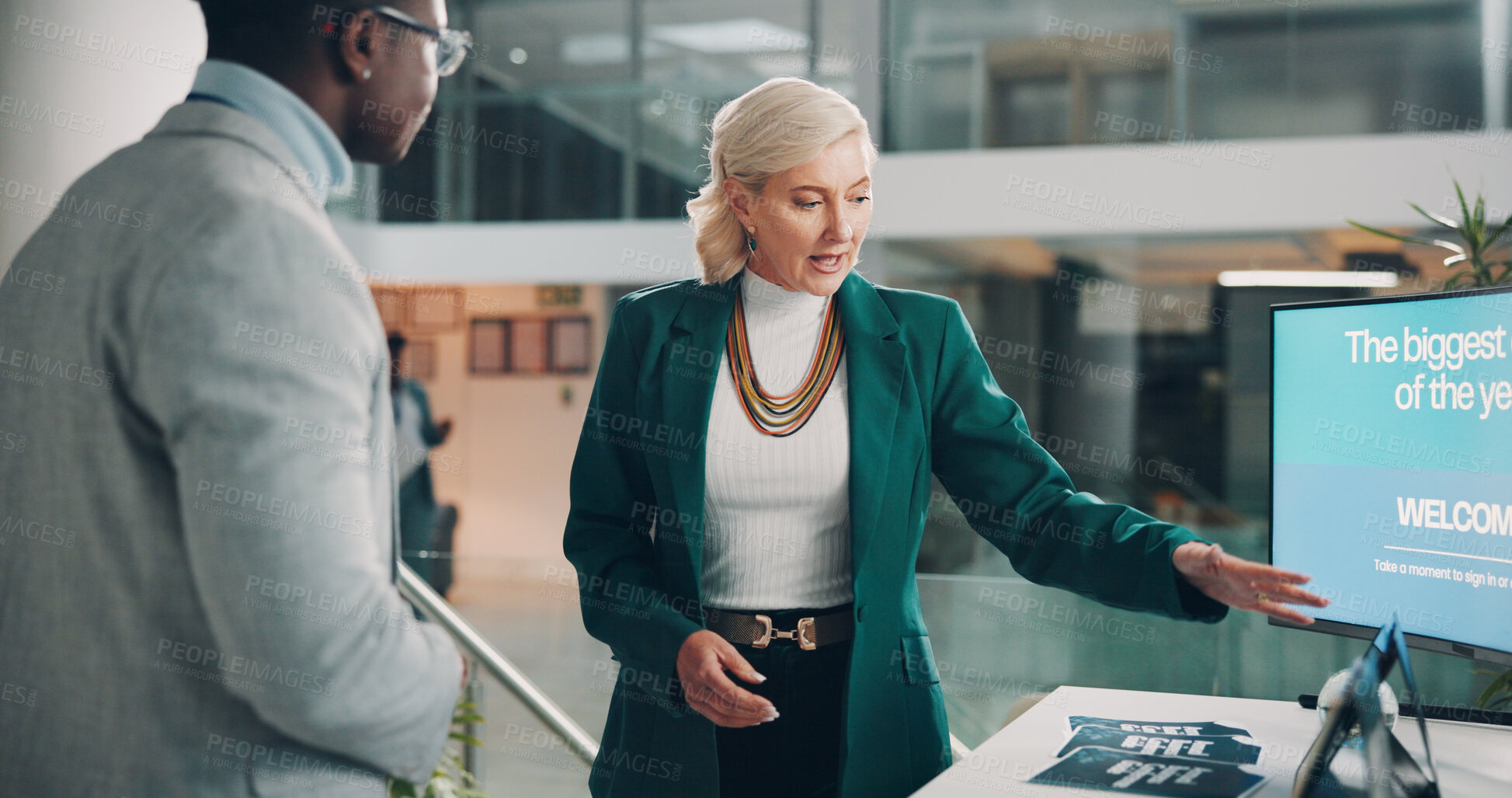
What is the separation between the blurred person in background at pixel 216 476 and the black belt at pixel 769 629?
616 mm

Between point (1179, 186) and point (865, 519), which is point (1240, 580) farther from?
point (1179, 186)

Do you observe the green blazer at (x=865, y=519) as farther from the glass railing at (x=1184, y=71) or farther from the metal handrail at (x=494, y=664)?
the glass railing at (x=1184, y=71)

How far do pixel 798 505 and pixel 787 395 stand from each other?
0.16m

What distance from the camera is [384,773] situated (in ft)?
2.95

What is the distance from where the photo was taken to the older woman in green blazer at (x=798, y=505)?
1464mm

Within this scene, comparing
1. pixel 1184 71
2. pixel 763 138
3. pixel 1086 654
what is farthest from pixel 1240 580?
pixel 1184 71

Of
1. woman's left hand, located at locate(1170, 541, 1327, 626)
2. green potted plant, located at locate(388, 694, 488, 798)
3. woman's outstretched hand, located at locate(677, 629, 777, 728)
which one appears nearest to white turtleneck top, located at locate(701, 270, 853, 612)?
woman's outstretched hand, located at locate(677, 629, 777, 728)

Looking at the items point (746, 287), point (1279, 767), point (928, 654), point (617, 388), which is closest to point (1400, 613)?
point (1279, 767)

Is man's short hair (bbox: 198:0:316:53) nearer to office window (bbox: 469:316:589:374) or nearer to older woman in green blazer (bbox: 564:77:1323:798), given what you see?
older woman in green blazer (bbox: 564:77:1323:798)

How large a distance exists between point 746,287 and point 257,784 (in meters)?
0.98

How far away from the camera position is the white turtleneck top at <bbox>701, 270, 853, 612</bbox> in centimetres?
149

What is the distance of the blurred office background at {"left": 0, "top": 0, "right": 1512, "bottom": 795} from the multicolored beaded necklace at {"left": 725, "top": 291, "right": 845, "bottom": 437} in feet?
8.98

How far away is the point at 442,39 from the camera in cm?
97

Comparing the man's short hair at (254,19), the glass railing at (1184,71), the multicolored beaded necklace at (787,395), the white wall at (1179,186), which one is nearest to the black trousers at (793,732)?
the multicolored beaded necklace at (787,395)
